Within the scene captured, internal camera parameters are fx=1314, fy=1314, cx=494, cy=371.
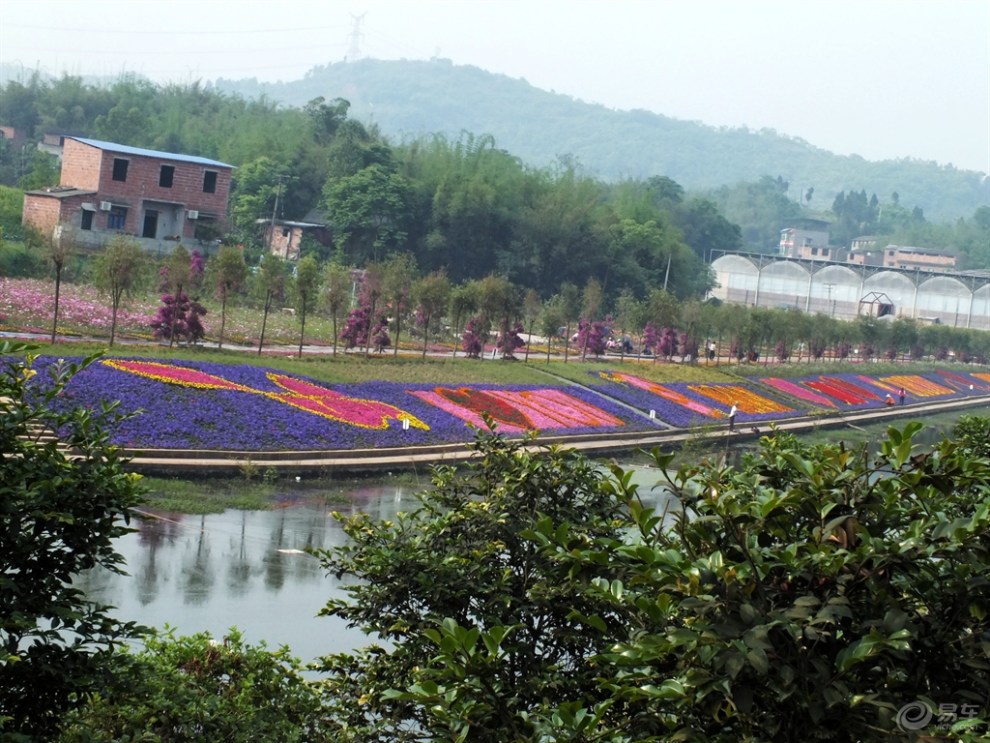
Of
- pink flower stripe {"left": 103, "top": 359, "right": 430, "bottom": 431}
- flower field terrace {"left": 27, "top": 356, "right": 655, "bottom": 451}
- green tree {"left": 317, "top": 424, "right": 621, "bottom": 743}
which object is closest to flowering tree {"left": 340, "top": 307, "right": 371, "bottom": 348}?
flower field terrace {"left": 27, "top": 356, "right": 655, "bottom": 451}

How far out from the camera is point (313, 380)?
29.1 m

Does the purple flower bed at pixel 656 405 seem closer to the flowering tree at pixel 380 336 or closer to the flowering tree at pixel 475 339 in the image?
the flowering tree at pixel 475 339

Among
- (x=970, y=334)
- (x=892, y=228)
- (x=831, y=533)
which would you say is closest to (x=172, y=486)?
(x=831, y=533)

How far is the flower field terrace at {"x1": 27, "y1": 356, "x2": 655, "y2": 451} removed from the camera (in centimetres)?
2212

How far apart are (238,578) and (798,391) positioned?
3801 cm

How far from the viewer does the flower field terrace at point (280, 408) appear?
2212cm

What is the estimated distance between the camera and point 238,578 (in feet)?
49.7

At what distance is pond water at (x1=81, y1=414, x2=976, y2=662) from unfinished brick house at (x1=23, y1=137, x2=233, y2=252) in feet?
110

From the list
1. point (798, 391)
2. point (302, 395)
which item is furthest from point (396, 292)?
point (798, 391)

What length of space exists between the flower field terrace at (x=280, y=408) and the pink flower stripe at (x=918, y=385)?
30404mm

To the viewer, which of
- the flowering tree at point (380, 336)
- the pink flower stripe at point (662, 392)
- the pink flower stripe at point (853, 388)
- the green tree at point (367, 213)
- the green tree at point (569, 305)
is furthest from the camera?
the green tree at point (367, 213)

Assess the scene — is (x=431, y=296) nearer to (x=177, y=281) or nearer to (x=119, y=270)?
(x=177, y=281)

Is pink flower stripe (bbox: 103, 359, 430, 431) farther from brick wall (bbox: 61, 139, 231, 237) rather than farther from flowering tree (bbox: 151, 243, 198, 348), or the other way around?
brick wall (bbox: 61, 139, 231, 237)

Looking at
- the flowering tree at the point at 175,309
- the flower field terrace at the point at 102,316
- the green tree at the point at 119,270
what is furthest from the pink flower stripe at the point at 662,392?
the green tree at the point at 119,270
